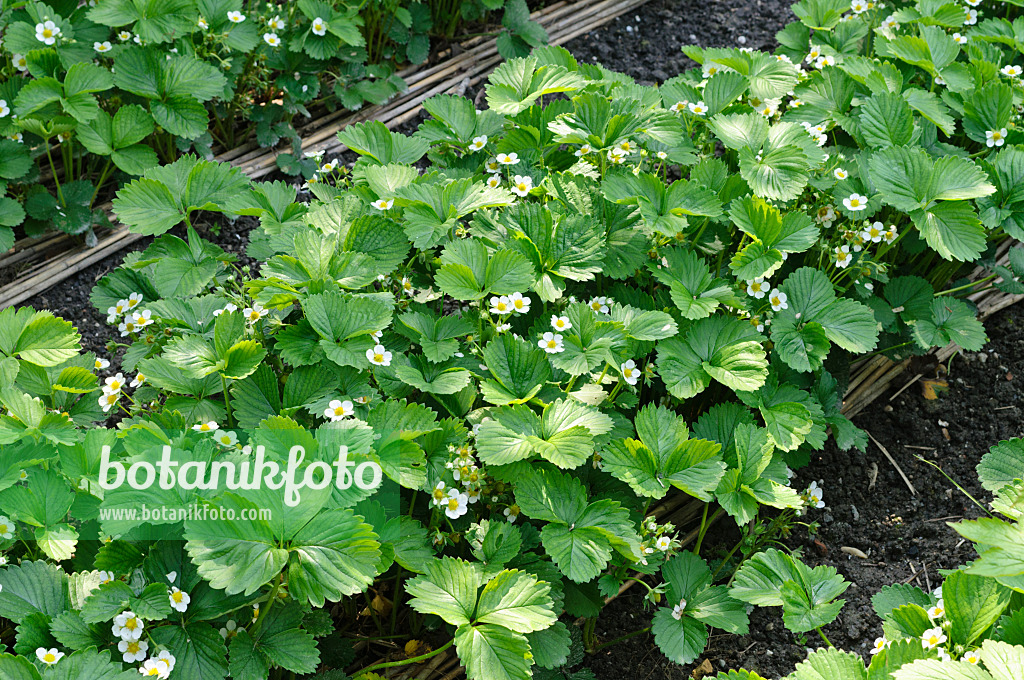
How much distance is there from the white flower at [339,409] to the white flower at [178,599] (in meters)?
0.37

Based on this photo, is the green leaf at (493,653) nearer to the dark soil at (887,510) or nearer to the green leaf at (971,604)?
the dark soil at (887,510)

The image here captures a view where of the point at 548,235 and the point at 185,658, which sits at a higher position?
the point at 548,235

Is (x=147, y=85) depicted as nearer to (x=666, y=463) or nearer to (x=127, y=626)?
(x=127, y=626)

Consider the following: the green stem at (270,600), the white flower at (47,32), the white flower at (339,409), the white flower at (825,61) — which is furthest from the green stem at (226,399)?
the white flower at (825,61)

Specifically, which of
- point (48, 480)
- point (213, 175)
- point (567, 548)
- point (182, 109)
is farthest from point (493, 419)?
point (182, 109)

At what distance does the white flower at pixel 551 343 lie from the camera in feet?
5.38

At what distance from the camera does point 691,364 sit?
1754mm

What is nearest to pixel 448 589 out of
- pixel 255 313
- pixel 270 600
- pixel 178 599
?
pixel 270 600

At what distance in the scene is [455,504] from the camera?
5.08ft

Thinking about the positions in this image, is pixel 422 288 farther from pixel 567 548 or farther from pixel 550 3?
pixel 550 3

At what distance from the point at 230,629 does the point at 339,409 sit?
40 cm

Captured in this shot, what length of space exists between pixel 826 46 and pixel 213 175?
173 centimetres

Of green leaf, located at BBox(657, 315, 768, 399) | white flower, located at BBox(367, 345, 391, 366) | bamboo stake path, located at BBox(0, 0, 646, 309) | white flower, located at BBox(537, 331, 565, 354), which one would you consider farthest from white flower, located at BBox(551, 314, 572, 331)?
bamboo stake path, located at BBox(0, 0, 646, 309)

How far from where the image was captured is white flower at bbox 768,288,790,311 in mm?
1848
